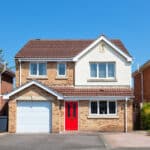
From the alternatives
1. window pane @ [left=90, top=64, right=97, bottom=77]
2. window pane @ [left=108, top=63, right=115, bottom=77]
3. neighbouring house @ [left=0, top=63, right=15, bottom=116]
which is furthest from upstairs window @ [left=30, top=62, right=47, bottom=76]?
window pane @ [left=108, top=63, right=115, bottom=77]

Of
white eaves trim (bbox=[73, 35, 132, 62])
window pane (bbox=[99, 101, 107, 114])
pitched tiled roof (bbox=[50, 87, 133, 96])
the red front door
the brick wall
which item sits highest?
white eaves trim (bbox=[73, 35, 132, 62])

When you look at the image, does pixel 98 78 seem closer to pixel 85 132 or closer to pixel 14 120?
pixel 85 132

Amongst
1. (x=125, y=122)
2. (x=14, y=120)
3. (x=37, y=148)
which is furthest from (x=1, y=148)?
(x=125, y=122)

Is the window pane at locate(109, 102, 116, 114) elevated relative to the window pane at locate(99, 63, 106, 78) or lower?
lower

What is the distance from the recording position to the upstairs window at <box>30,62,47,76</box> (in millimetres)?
39625

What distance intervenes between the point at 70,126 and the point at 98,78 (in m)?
4.84

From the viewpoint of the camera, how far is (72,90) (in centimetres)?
3838

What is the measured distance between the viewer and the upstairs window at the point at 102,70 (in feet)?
129

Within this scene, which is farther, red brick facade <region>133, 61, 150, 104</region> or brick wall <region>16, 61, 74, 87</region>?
red brick facade <region>133, 61, 150, 104</region>

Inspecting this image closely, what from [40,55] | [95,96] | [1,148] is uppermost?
[40,55]

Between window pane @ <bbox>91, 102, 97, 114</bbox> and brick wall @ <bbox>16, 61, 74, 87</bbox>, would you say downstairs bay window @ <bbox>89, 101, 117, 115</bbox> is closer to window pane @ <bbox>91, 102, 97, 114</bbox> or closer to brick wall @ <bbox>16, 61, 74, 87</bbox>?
window pane @ <bbox>91, 102, 97, 114</bbox>

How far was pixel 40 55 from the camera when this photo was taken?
39.6m

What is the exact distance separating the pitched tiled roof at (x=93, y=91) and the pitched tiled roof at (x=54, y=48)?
296cm

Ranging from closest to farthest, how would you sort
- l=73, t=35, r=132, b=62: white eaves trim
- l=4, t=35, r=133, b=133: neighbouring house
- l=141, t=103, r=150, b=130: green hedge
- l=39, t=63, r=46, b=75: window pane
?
l=4, t=35, r=133, b=133: neighbouring house, l=141, t=103, r=150, b=130: green hedge, l=73, t=35, r=132, b=62: white eaves trim, l=39, t=63, r=46, b=75: window pane
